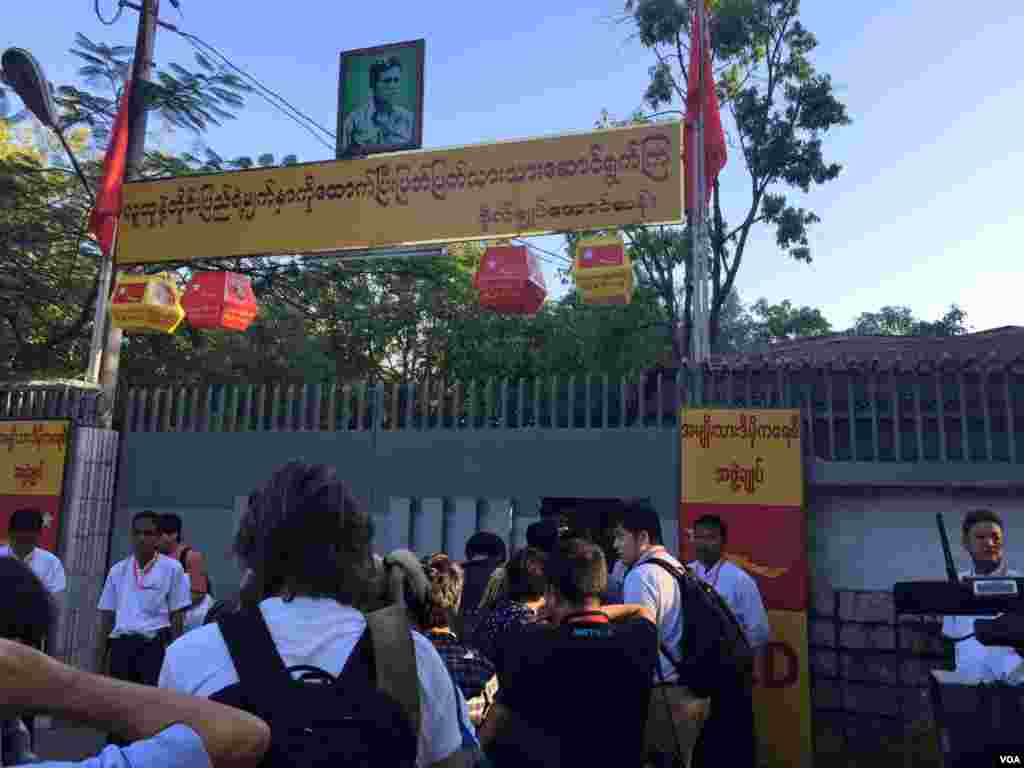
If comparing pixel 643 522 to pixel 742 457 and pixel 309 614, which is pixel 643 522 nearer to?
pixel 742 457

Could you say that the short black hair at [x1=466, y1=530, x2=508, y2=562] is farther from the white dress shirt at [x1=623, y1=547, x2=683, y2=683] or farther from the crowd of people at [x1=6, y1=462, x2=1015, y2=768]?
the white dress shirt at [x1=623, y1=547, x2=683, y2=683]

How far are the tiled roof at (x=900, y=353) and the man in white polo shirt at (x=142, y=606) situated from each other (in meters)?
4.11

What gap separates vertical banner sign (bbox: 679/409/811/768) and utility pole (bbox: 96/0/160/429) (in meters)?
5.79

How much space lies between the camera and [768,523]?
5887mm

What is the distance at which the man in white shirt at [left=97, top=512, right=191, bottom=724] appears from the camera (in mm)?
5688

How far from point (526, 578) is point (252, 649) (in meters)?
2.41

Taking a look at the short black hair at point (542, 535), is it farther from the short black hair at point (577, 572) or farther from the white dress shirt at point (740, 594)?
the short black hair at point (577, 572)

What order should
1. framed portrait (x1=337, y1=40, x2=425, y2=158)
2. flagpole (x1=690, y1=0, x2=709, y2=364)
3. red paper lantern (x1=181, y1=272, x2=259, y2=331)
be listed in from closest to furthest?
flagpole (x1=690, y1=0, x2=709, y2=364) → red paper lantern (x1=181, y1=272, x2=259, y2=331) → framed portrait (x1=337, y1=40, x2=425, y2=158)

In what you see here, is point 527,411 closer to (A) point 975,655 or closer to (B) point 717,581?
(B) point 717,581

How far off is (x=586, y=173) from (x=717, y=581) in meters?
4.04

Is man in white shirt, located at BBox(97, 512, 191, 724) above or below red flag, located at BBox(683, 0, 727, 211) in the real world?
below

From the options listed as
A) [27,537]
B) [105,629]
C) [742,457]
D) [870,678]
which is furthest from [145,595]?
[870,678]

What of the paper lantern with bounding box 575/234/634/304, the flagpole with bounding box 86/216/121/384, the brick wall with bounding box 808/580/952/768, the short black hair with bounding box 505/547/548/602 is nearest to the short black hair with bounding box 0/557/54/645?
the short black hair with bounding box 505/547/548/602

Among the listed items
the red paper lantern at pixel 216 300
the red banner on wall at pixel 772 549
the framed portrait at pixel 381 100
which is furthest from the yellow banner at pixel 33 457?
the red banner on wall at pixel 772 549
